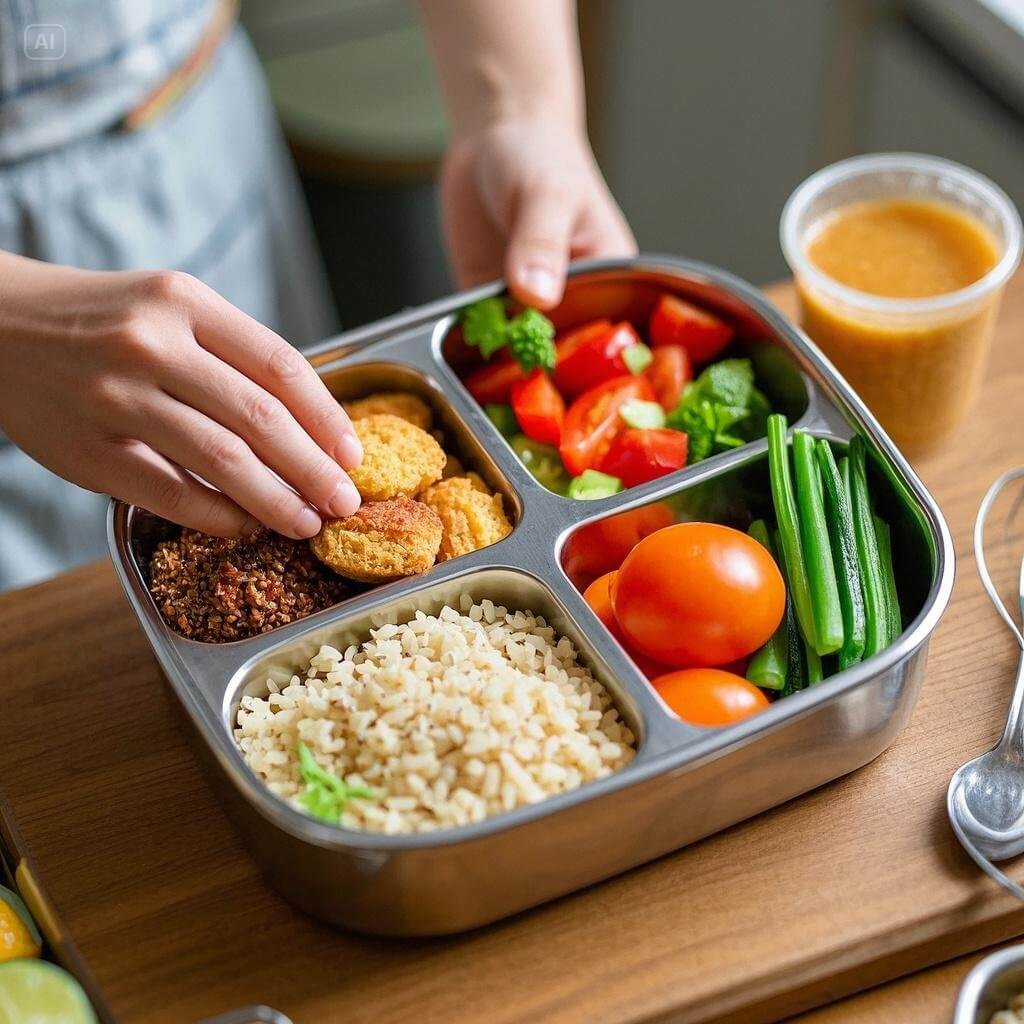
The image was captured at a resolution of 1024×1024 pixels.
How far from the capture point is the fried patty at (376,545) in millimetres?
1527

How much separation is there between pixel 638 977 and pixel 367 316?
2.90 m

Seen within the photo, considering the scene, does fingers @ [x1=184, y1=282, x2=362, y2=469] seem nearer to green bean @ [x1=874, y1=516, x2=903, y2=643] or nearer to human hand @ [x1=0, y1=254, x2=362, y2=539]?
human hand @ [x1=0, y1=254, x2=362, y2=539]

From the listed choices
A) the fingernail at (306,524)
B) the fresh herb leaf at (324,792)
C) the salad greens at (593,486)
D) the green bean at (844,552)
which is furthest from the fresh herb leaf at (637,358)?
the fresh herb leaf at (324,792)

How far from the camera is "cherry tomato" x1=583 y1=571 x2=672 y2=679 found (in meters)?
1.54

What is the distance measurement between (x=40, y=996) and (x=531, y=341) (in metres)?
1.02

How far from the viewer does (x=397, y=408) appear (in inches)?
69.4

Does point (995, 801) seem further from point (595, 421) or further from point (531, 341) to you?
point (531, 341)

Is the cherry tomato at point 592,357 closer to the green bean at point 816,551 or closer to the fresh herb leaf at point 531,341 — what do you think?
the fresh herb leaf at point 531,341

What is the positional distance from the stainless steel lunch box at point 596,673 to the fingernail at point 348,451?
0.16 meters

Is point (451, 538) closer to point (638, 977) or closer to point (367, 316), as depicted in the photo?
point (638, 977)

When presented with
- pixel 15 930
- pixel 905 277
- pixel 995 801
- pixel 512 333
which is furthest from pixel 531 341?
pixel 15 930

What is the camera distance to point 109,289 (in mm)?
1480

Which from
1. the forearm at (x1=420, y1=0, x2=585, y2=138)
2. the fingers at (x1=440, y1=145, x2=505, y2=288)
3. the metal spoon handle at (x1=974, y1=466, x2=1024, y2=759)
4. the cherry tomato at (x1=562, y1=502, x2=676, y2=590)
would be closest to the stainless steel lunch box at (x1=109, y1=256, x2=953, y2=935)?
the cherry tomato at (x1=562, y1=502, x2=676, y2=590)

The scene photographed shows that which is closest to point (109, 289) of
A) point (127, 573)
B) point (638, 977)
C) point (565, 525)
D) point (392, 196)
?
point (127, 573)
